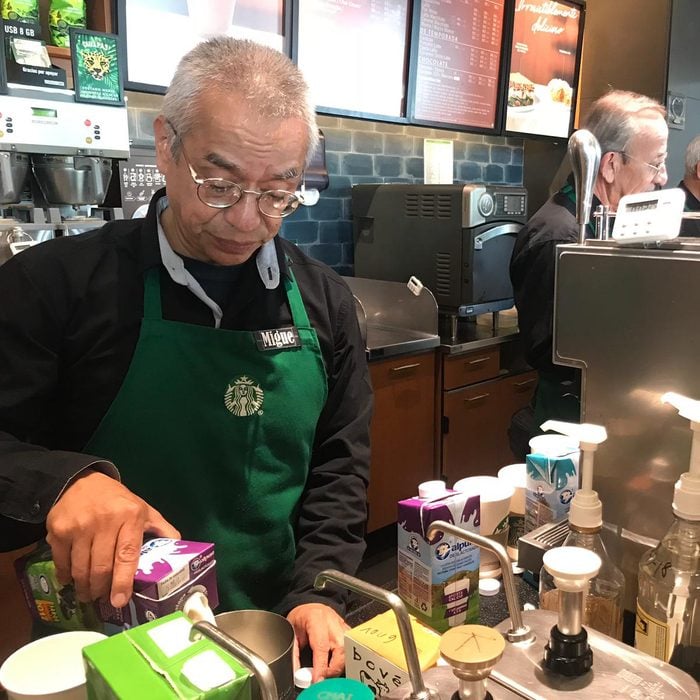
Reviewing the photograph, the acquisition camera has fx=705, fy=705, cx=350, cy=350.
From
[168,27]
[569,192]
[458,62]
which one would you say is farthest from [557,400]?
[458,62]

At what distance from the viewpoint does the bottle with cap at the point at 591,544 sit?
800 millimetres

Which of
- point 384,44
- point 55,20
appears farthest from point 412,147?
point 55,20

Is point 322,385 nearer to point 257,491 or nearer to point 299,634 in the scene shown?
point 257,491

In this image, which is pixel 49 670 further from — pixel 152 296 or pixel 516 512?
pixel 516 512

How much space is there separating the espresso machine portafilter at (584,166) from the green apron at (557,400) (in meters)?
0.89

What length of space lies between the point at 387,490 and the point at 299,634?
203 cm

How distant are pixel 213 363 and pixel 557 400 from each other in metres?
1.15

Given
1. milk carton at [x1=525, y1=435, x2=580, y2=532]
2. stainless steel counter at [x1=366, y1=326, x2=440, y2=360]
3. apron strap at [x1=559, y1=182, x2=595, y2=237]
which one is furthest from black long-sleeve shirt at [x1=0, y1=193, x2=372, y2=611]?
stainless steel counter at [x1=366, y1=326, x2=440, y2=360]

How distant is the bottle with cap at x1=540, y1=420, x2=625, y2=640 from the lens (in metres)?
0.80

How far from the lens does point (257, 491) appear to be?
1.17 meters

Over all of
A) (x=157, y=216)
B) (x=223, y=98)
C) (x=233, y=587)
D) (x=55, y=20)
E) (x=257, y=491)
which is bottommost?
(x=233, y=587)

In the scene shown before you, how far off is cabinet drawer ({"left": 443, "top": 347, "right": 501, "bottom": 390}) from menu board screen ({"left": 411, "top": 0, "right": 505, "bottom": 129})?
1.23m

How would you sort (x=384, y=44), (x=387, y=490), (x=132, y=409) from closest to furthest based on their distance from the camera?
(x=132, y=409)
(x=387, y=490)
(x=384, y=44)

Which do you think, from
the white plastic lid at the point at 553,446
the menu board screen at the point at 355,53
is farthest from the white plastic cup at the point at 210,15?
the white plastic lid at the point at 553,446
